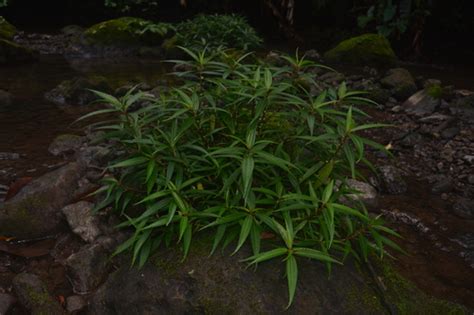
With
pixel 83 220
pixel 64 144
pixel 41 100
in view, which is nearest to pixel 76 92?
pixel 41 100

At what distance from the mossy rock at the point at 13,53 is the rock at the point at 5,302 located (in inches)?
392

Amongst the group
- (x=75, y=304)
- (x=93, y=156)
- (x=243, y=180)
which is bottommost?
(x=93, y=156)

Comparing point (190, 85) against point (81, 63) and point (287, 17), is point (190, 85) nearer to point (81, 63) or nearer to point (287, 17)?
point (81, 63)

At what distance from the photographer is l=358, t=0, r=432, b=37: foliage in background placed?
11805mm

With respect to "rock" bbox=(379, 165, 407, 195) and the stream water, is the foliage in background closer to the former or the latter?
the stream water

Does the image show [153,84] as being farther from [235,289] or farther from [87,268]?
[235,289]

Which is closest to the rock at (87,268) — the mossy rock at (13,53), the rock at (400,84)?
the rock at (400,84)

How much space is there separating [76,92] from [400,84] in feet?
20.2

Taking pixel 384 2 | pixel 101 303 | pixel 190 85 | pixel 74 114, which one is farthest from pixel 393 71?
pixel 101 303

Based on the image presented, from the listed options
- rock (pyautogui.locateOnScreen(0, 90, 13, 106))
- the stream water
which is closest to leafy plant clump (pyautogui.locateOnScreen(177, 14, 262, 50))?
the stream water

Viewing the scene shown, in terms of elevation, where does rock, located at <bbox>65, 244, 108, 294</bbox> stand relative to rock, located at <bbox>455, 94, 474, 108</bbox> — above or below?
above

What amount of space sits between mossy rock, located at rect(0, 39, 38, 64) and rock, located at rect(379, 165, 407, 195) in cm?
998

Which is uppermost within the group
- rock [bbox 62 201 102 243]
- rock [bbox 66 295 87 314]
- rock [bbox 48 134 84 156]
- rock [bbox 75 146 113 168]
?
rock [bbox 62 201 102 243]

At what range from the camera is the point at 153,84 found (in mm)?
9453
